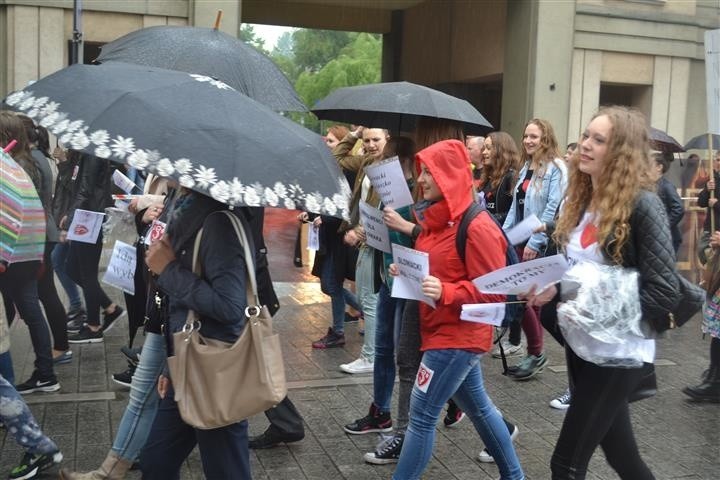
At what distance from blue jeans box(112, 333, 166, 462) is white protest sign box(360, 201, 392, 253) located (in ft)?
4.47

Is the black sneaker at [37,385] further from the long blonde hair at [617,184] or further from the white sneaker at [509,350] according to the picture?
the long blonde hair at [617,184]

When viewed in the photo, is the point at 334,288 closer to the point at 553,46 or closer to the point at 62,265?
the point at 62,265

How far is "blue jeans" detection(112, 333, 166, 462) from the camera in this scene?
14.2 ft

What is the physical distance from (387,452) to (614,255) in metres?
2.13

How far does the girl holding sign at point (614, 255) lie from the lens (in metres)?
3.49

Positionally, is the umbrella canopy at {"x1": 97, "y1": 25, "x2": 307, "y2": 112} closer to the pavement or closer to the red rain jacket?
the red rain jacket

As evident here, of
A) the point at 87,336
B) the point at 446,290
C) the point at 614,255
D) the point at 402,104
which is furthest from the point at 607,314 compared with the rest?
the point at 87,336

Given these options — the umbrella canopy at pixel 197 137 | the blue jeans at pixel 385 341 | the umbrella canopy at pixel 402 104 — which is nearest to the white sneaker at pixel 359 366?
the blue jeans at pixel 385 341

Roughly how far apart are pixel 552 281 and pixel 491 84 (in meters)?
19.4

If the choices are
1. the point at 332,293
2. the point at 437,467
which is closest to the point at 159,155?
the point at 437,467

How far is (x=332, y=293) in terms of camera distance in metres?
7.80

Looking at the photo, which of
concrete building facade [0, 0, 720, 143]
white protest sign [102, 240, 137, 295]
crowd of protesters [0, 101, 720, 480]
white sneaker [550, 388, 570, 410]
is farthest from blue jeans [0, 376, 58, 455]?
concrete building facade [0, 0, 720, 143]

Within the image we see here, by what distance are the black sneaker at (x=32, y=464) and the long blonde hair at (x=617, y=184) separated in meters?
2.86

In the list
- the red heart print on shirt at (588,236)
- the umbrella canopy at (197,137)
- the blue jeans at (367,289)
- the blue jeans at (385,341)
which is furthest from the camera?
the blue jeans at (367,289)
